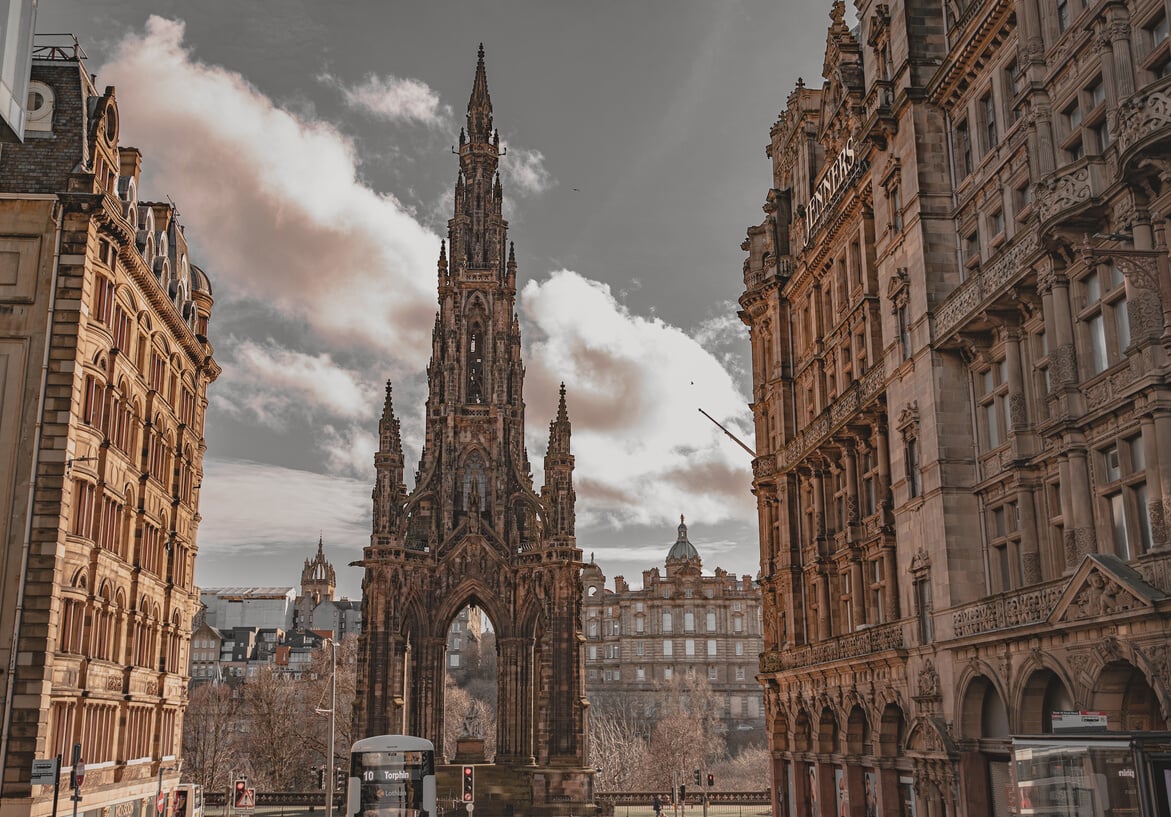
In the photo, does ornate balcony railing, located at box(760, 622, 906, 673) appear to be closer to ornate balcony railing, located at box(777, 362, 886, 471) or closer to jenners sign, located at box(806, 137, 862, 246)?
ornate balcony railing, located at box(777, 362, 886, 471)

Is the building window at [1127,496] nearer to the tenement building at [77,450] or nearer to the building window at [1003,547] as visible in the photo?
the building window at [1003,547]

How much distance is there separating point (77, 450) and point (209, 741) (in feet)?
237

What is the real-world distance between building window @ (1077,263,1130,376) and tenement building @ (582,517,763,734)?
135 m

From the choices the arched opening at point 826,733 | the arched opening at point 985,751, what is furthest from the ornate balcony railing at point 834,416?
the arched opening at point 985,751

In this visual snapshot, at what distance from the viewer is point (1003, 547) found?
98.5ft

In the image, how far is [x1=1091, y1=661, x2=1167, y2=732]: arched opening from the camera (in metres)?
23.1

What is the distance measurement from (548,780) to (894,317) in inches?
2101

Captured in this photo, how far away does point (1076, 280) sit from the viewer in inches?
995

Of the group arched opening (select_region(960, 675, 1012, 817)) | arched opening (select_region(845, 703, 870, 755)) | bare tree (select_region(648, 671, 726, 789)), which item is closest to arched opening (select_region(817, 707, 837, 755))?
arched opening (select_region(845, 703, 870, 755))

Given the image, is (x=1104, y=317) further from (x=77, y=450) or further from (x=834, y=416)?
(x=77, y=450)

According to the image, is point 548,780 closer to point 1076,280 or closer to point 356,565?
point 356,565

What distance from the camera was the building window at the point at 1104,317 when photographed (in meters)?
23.8

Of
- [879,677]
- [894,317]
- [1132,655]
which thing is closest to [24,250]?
[894,317]

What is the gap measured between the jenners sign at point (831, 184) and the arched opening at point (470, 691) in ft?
162
